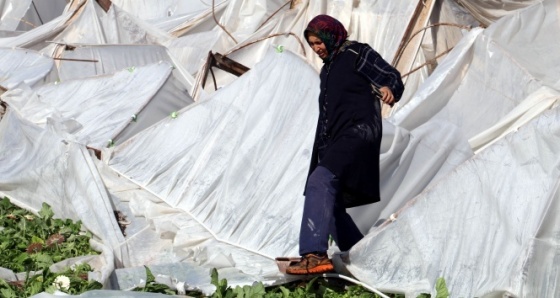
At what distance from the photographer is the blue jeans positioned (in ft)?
16.9

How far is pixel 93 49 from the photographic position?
12195 mm

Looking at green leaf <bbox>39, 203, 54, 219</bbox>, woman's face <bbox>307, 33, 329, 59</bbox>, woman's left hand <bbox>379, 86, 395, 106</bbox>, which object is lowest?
green leaf <bbox>39, 203, 54, 219</bbox>

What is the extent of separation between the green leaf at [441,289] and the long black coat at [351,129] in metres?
0.73

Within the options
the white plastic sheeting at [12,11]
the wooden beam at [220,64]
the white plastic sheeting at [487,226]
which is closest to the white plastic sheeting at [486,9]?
the wooden beam at [220,64]

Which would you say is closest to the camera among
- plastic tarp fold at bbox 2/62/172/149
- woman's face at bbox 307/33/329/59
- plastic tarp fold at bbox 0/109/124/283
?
woman's face at bbox 307/33/329/59

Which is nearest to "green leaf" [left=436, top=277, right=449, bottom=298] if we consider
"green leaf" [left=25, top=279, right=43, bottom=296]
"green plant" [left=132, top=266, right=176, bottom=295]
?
"green plant" [left=132, top=266, right=176, bottom=295]

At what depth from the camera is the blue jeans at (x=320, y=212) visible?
515 centimetres

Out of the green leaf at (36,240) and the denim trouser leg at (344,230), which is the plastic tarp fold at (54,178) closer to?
the green leaf at (36,240)

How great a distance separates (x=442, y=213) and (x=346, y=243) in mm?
639

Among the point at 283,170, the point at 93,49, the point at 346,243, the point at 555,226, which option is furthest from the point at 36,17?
the point at 555,226

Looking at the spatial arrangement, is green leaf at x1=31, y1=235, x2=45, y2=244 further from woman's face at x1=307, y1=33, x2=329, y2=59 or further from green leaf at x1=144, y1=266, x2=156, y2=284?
woman's face at x1=307, y1=33, x2=329, y2=59

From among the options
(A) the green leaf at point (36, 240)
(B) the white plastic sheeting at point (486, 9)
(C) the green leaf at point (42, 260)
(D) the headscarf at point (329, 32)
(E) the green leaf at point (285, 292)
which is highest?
(B) the white plastic sheeting at point (486, 9)

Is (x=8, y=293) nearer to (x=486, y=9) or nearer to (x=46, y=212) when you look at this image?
(x=46, y=212)

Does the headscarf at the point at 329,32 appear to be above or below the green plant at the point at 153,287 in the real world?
above
